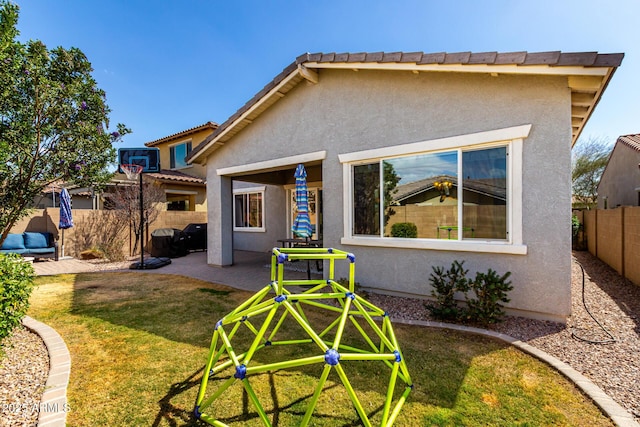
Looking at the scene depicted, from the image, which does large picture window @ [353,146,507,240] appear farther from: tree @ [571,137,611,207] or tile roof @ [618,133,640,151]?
tree @ [571,137,611,207]

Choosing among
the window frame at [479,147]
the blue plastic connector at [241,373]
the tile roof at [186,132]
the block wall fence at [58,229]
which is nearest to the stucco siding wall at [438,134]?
the window frame at [479,147]

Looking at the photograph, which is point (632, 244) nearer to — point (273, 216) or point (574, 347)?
point (574, 347)

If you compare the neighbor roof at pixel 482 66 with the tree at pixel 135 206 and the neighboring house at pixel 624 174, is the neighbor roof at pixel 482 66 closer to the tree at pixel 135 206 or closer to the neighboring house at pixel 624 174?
the tree at pixel 135 206

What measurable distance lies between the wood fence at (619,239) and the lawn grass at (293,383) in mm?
6976

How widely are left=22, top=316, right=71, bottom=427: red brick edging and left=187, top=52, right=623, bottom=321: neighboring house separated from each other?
604 centimetres

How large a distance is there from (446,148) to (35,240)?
1743cm

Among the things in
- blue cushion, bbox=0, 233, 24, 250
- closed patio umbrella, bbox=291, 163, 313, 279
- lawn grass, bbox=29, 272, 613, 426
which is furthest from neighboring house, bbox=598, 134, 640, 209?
blue cushion, bbox=0, 233, 24, 250

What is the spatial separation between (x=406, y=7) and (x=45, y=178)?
11719 millimetres

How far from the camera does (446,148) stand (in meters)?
6.57

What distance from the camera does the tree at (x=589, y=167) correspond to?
30.6m

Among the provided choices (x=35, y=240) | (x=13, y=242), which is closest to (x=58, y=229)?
(x=35, y=240)

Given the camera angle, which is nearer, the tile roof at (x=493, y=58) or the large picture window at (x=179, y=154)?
the tile roof at (x=493, y=58)

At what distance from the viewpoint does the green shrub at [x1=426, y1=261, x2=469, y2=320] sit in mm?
5832

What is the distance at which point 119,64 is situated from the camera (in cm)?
1409
